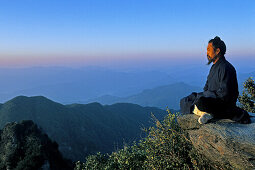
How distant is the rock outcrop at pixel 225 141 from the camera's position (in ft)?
16.1

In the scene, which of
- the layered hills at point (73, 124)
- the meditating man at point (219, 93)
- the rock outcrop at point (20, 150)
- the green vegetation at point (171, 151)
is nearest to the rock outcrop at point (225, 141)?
the meditating man at point (219, 93)

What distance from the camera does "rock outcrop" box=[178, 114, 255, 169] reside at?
16.1 feet

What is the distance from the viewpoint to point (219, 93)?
5.81 meters

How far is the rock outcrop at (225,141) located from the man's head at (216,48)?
233cm

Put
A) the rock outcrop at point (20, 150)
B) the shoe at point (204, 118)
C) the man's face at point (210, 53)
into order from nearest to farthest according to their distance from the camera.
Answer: the shoe at point (204, 118)
the man's face at point (210, 53)
the rock outcrop at point (20, 150)

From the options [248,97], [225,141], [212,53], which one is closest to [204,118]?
[225,141]

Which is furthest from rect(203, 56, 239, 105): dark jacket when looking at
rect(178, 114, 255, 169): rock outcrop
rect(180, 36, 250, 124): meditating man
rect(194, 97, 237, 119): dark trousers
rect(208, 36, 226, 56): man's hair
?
rect(178, 114, 255, 169): rock outcrop

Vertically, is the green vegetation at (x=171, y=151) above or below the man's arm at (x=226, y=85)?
below

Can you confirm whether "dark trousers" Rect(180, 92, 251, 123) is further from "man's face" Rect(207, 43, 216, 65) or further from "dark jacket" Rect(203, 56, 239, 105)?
"man's face" Rect(207, 43, 216, 65)

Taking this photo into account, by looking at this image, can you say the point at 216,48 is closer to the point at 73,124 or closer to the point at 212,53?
the point at 212,53

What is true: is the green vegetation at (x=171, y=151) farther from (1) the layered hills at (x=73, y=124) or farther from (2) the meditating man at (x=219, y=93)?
(1) the layered hills at (x=73, y=124)

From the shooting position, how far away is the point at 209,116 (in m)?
5.93

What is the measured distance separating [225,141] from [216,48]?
321 cm

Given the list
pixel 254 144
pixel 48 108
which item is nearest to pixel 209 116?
pixel 254 144
